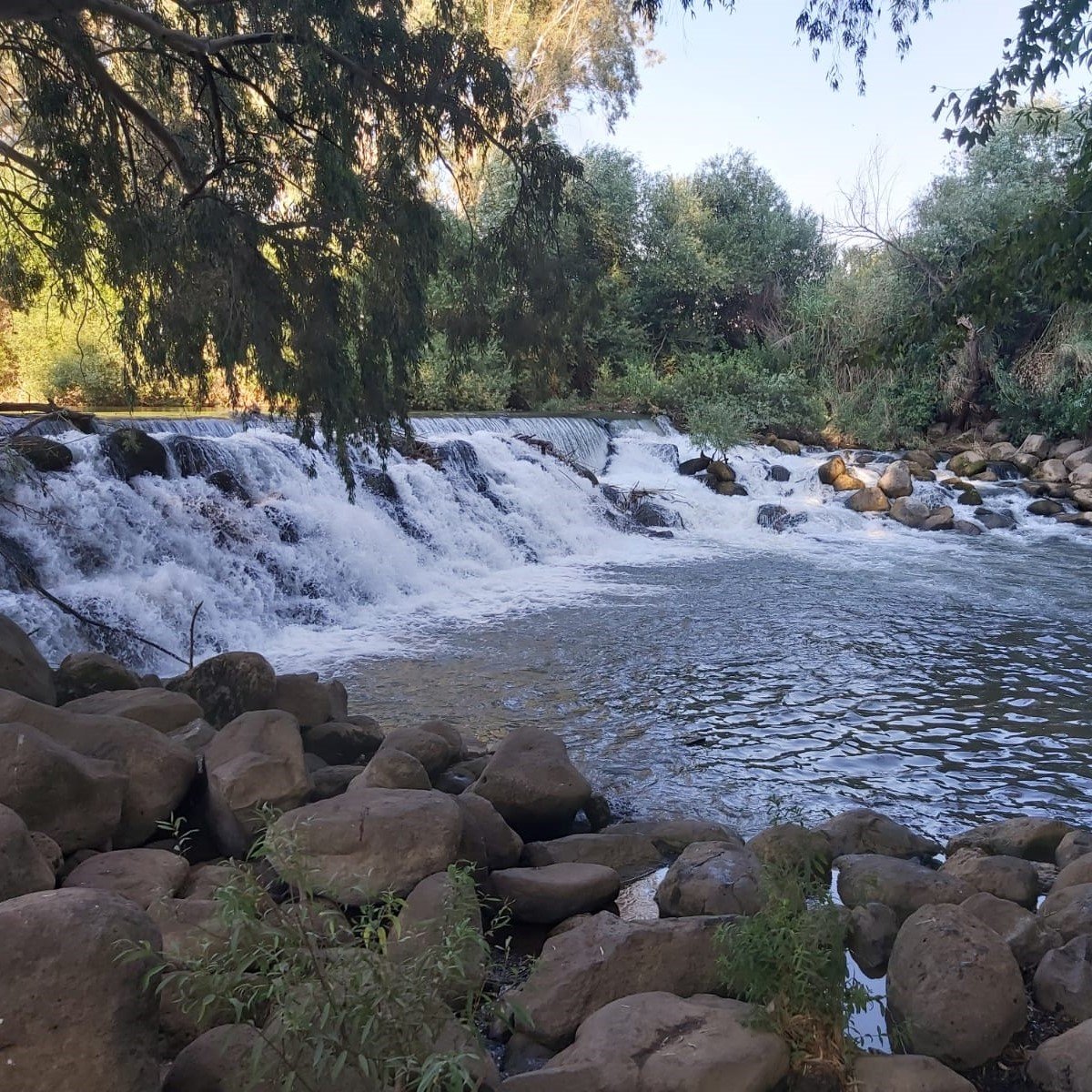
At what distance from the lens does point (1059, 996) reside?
9.94 ft

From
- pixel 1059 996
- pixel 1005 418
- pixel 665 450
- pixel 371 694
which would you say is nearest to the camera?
pixel 1059 996

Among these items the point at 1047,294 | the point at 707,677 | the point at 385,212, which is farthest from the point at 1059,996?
the point at 385,212

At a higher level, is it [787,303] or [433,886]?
[787,303]

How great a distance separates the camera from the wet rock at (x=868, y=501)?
1523 centimetres

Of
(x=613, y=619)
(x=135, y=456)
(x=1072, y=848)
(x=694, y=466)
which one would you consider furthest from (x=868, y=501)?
(x=1072, y=848)

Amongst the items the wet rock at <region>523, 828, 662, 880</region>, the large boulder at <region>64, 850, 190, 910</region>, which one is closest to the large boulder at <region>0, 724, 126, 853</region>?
the large boulder at <region>64, 850, 190, 910</region>

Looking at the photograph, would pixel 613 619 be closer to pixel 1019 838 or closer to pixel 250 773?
pixel 1019 838

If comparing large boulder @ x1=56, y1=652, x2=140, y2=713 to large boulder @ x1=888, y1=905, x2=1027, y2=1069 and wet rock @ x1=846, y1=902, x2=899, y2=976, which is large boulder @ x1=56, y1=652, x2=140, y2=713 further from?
large boulder @ x1=888, y1=905, x2=1027, y2=1069

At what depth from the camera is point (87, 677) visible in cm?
516

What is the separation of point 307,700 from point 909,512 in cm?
1170

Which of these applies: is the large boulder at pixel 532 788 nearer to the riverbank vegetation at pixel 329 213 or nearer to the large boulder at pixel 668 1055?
the large boulder at pixel 668 1055

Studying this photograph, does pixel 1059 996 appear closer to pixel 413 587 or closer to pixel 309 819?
pixel 309 819

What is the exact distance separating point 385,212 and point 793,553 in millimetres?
8005

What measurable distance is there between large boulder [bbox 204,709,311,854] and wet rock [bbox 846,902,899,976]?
215 cm
